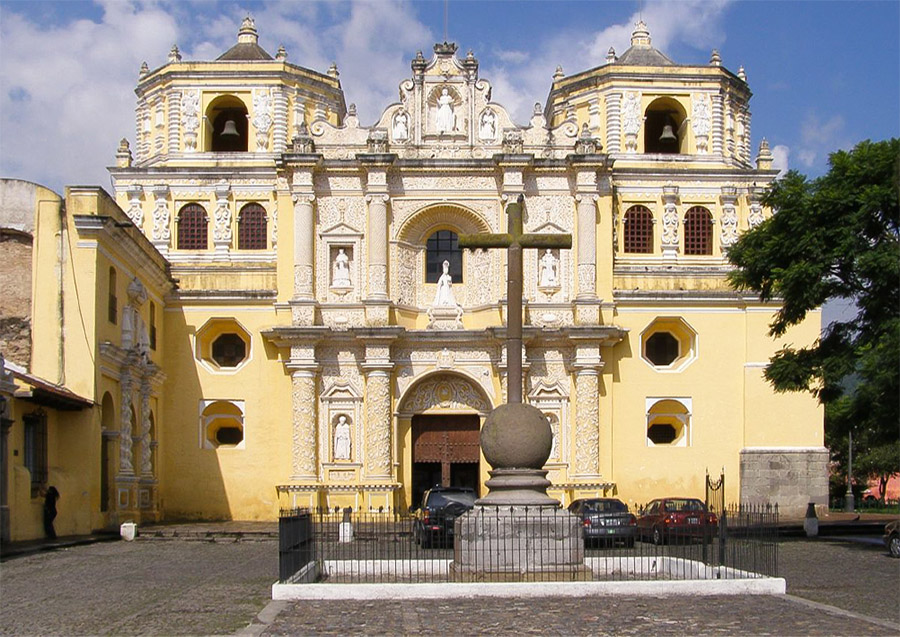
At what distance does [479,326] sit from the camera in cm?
3631

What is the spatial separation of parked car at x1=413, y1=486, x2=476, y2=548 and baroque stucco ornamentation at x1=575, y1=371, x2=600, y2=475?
22.6 feet

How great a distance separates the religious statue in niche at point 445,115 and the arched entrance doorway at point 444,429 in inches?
290

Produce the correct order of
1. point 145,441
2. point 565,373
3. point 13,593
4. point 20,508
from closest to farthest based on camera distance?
point 13,593 → point 20,508 → point 145,441 → point 565,373

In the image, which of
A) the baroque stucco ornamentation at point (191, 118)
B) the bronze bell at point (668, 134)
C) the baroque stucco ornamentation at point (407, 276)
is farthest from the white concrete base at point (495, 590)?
the baroque stucco ornamentation at point (191, 118)

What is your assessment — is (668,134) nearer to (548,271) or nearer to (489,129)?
(489,129)

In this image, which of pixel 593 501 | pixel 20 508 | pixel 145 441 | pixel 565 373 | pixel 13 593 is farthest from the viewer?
pixel 565 373

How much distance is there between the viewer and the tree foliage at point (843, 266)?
78.1ft

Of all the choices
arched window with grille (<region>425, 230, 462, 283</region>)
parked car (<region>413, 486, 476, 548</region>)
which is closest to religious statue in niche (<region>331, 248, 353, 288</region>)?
arched window with grille (<region>425, 230, 462, 283</region>)

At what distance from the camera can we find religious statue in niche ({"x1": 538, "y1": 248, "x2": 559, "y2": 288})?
35.7 meters

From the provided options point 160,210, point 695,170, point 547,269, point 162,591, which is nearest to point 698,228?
point 695,170

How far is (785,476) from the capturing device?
35.5 m

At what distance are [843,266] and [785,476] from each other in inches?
479

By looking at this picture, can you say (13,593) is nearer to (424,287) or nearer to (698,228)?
(424,287)

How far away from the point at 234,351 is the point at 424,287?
610 centimetres
